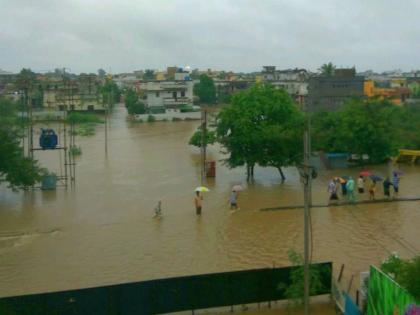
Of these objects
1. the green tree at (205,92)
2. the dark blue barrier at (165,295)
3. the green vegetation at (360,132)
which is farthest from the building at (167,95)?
the dark blue barrier at (165,295)

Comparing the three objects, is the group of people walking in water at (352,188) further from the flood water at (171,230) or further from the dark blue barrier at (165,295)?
the dark blue barrier at (165,295)

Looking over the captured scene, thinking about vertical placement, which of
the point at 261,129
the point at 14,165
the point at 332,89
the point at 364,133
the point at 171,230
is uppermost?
the point at 332,89

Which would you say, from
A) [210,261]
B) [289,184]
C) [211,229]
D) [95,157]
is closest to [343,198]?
[289,184]

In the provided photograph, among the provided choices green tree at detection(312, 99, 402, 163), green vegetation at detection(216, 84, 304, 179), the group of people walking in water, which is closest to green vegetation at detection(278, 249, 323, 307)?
the group of people walking in water

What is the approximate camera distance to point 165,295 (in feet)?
25.7

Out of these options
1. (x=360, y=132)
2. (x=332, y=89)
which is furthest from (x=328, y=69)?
(x=360, y=132)

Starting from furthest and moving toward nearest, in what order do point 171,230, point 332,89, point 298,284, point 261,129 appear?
point 332,89
point 261,129
point 171,230
point 298,284

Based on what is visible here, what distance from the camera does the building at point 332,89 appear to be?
4459 cm

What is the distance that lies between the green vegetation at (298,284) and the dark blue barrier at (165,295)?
160 mm

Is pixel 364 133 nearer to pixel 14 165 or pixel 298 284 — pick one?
pixel 14 165

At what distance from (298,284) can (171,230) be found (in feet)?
19.5

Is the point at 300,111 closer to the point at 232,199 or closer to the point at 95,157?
the point at 232,199

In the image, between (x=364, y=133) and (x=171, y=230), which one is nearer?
(x=171, y=230)

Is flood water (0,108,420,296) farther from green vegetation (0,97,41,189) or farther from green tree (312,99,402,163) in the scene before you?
green tree (312,99,402,163)
